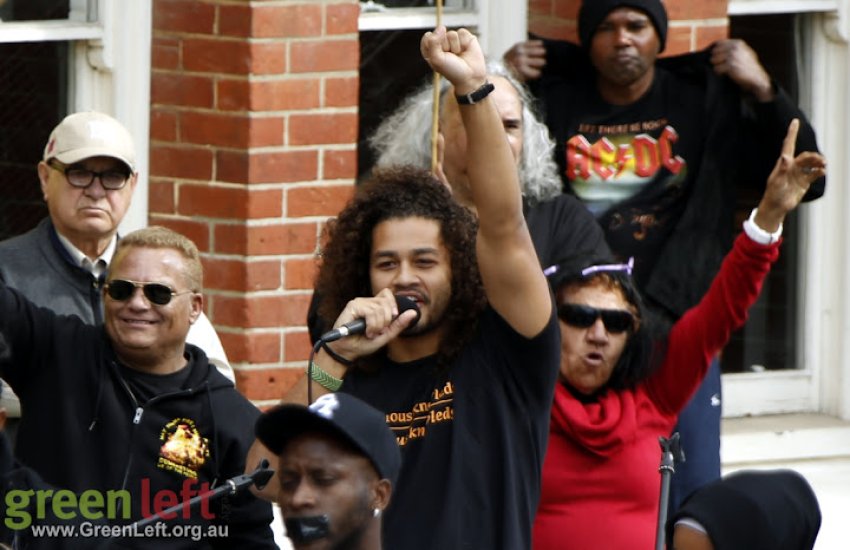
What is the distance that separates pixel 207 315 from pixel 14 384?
4.60ft

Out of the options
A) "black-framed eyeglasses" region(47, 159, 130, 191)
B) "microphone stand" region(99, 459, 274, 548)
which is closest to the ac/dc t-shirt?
"black-framed eyeglasses" region(47, 159, 130, 191)

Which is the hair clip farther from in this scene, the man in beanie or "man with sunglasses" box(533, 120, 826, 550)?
the man in beanie

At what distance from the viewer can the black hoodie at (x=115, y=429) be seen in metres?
5.02

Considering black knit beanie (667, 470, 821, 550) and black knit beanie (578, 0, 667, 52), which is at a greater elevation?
black knit beanie (578, 0, 667, 52)

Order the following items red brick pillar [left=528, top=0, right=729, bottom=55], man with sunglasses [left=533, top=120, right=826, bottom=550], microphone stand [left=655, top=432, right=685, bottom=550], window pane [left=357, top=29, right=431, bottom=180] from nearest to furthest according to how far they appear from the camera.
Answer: microphone stand [left=655, top=432, right=685, bottom=550] < man with sunglasses [left=533, top=120, right=826, bottom=550] < window pane [left=357, top=29, right=431, bottom=180] < red brick pillar [left=528, top=0, right=729, bottom=55]

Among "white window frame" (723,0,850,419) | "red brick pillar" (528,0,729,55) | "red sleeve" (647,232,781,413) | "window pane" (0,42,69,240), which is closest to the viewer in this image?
"red sleeve" (647,232,781,413)

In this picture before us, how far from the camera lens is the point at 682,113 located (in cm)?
646

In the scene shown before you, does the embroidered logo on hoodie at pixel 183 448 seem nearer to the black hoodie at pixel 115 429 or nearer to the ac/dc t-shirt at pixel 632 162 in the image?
the black hoodie at pixel 115 429

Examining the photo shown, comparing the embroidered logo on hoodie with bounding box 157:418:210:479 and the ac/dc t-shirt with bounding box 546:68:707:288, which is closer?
the embroidered logo on hoodie with bounding box 157:418:210:479

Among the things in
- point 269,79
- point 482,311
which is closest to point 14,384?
point 482,311

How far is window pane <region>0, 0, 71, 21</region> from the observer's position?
641 cm

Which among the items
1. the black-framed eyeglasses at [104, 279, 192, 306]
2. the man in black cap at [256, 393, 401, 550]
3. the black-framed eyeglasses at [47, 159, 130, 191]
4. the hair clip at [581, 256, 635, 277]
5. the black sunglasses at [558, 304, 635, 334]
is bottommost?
the man in black cap at [256, 393, 401, 550]

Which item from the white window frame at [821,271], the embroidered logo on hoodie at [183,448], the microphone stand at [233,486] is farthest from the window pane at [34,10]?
the white window frame at [821,271]

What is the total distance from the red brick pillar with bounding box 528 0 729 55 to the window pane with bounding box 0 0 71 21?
1587 millimetres
